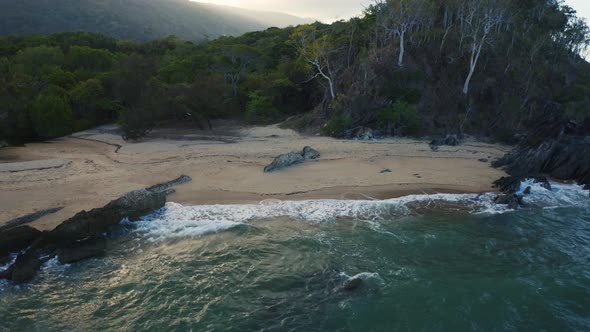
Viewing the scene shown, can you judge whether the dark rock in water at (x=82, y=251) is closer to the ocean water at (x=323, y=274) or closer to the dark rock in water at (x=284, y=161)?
the ocean water at (x=323, y=274)

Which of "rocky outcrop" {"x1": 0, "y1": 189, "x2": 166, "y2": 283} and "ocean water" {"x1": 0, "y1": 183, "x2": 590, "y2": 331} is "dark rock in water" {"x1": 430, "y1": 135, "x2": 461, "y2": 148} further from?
"rocky outcrop" {"x1": 0, "y1": 189, "x2": 166, "y2": 283}

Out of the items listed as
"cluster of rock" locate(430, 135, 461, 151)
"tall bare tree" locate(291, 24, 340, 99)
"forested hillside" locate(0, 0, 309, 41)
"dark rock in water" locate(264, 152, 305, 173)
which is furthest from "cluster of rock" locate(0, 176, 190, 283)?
"forested hillside" locate(0, 0, 309, 41)

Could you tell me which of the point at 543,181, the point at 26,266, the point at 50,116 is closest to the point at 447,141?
the point at 543,181

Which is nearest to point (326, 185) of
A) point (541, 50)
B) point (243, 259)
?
point (243, 259)

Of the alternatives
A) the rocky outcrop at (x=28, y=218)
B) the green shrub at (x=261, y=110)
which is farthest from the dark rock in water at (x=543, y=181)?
the green shrub at (x=261, y=110)

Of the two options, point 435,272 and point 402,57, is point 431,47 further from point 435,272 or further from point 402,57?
point 435,272

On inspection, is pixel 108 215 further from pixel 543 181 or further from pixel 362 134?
pixel 543 181
